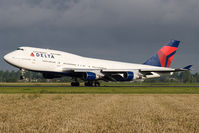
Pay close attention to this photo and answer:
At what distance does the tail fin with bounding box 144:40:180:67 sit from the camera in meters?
63.6

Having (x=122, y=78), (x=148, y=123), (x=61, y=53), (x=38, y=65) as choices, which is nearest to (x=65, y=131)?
(x=148, y=123)

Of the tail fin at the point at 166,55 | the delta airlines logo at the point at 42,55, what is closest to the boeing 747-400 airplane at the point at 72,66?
the delta airlines logo at the point at 42,55

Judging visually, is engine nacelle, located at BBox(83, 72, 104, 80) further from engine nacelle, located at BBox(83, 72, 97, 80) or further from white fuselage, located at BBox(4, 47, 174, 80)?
white fuselage, located at BBox(4, 47, 174, 80)

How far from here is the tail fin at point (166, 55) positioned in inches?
2505

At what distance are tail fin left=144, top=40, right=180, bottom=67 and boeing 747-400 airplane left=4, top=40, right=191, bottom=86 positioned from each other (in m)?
3.43

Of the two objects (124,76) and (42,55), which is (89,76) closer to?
(124,76)

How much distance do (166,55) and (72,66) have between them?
23.4 meters

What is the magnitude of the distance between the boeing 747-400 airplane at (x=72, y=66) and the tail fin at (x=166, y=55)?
3.43 m

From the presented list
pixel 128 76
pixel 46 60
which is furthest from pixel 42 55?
pixel 128 76

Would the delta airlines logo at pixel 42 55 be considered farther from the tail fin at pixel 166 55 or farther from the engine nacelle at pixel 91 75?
the tail fin at pixel 166 55

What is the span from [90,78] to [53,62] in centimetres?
647

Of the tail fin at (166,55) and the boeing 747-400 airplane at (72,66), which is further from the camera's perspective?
the tail fin at (166,55)

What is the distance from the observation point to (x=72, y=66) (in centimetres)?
4925

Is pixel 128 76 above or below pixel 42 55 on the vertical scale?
below
